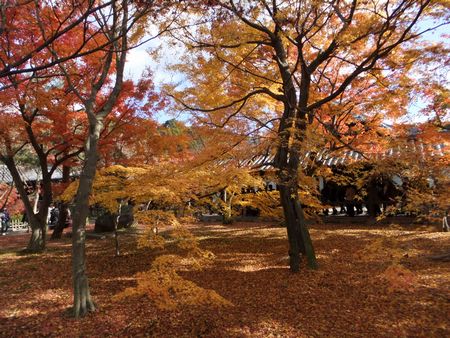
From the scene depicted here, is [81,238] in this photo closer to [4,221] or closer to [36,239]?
[36,239]

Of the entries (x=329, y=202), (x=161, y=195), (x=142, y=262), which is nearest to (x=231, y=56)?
(x=161, y=195)

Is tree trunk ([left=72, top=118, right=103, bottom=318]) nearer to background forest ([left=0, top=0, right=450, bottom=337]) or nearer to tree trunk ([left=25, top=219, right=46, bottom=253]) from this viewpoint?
background forest ([left=0, top=0, right=450, bottom=337])

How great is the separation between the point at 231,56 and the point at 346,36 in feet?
9.92

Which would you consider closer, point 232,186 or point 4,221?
point 232,186

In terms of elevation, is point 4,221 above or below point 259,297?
above

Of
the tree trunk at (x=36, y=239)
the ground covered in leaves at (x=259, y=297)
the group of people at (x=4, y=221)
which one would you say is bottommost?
the ground covered in leaves at (x=259, y=297)

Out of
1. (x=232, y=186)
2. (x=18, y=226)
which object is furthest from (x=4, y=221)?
(x=232, y=186)

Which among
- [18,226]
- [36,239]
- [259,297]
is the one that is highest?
[18,226]

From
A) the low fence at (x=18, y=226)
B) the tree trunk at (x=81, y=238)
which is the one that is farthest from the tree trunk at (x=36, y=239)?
the low fence at (x=18, y=226)

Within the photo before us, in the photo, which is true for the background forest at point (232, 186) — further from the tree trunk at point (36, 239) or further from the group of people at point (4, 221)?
the group of people at point (4, 221)

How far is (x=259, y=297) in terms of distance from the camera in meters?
7.49

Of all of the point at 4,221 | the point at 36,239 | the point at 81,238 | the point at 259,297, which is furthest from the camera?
the point at 4,221

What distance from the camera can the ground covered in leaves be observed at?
19.5 feet

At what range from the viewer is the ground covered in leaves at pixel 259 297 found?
234 inches
